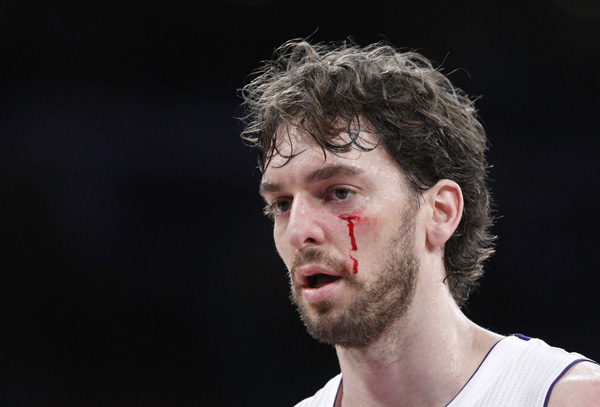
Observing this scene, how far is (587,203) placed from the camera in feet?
16.6

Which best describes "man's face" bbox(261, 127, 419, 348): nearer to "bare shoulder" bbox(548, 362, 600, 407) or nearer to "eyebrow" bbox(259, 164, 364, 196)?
"eyebrow" bbox(259, 164, 364, 196)

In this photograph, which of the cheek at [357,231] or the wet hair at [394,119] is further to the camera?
the wet hair at [394,119]

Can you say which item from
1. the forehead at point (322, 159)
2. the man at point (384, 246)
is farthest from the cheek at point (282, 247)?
the forehead at point (322, 159)

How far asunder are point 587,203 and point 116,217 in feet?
11.5

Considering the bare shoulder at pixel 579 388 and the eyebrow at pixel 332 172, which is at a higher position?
the eyebrow at pixel 332 172

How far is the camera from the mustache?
2020 mm

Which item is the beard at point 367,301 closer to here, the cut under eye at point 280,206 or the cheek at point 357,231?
the cheek at point 357,231

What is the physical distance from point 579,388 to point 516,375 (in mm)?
207

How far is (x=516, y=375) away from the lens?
2006 millimetres

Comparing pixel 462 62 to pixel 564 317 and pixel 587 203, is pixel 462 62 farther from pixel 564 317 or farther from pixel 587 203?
pixel 564 317

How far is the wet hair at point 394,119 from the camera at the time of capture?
7.12 feet

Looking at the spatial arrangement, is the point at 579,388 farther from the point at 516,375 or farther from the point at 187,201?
the point at 187,201

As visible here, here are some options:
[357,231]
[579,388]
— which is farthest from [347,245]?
[579,388]

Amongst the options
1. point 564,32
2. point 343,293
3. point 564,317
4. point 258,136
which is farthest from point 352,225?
point 564,32
